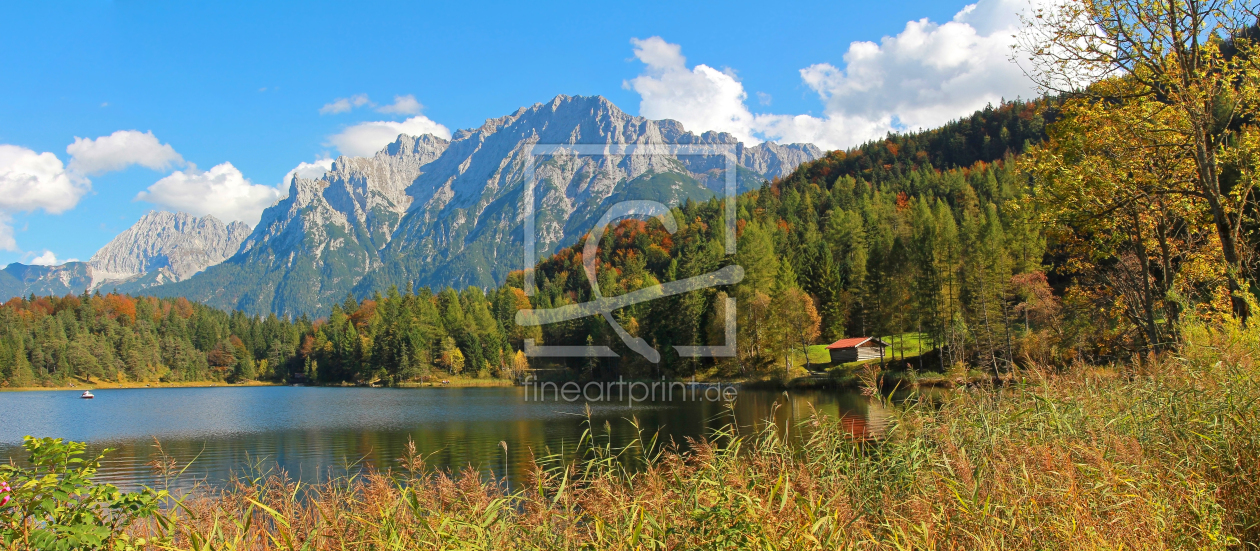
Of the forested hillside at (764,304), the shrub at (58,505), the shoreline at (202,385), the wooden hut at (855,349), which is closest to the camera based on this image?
the shrub at (58,505)

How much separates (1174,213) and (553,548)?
15806 mm

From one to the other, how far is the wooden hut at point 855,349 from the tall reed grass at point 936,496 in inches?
2001

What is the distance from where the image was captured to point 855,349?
190ft

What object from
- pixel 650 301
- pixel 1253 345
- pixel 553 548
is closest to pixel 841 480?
pixel 553 548

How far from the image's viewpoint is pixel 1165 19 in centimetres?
1070

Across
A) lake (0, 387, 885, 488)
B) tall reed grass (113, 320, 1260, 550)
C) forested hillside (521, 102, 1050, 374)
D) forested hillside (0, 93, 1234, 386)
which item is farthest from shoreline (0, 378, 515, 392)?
tall reed grass (113, 320, 1260, 550)

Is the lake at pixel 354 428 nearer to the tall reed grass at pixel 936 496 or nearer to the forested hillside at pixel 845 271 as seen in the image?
the tall reed grass at pixel 936 496

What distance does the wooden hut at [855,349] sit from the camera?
57.9 metres

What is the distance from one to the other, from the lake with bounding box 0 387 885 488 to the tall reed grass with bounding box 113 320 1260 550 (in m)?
7.33

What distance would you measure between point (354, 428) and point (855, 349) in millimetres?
39853

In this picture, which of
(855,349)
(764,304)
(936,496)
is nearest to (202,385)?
(764,304)

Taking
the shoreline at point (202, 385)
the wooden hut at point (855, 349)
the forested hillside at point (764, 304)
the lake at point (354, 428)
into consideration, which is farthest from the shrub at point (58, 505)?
the shoreline at point (202, 385)

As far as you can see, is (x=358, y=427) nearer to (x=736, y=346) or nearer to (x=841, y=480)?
(x=736, y=346)

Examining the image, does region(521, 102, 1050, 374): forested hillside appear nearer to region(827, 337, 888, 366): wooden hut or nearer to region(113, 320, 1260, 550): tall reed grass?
region(827, 337, 888, 366): wooden hut
